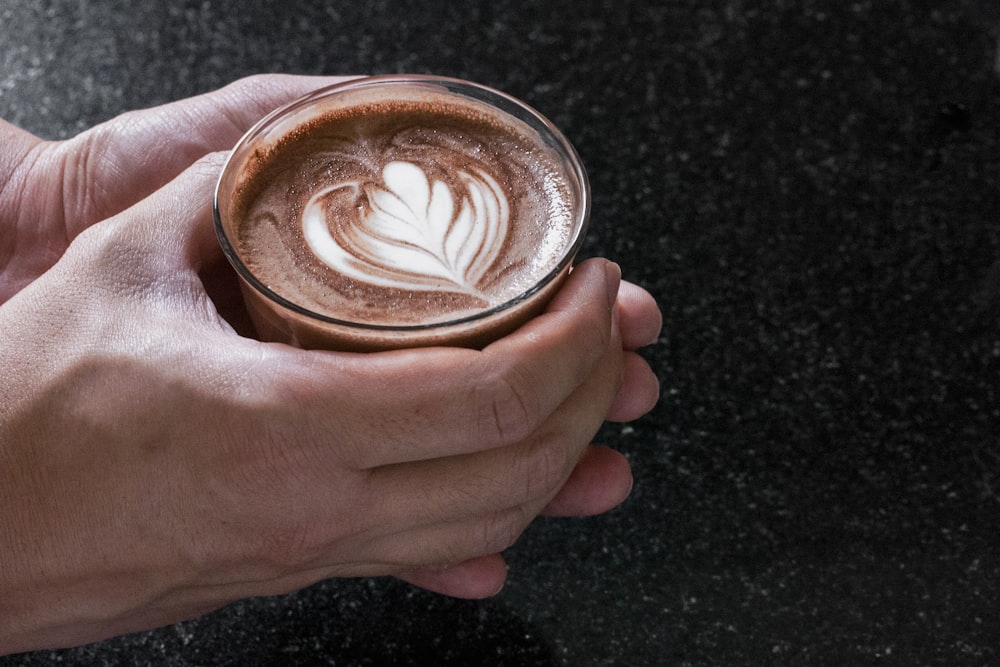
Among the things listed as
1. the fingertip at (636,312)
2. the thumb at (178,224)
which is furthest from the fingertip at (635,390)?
the thumb at (178,224)

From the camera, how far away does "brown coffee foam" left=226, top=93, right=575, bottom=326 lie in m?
0.86

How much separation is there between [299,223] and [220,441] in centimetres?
22

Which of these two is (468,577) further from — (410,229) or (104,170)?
(104,170)

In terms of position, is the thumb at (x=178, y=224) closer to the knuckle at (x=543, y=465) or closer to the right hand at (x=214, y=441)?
the right hand at (x=214, y=441)

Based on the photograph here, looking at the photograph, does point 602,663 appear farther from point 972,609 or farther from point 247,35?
point 247,35

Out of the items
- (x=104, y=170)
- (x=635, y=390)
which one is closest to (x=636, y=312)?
(x=635, y=390)

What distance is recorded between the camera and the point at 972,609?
95cm

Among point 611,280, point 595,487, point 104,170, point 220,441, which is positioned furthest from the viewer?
point 104,170

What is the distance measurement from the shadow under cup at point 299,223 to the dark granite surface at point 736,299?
0.87 feet

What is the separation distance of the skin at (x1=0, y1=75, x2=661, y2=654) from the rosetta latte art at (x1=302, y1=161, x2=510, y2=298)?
87mm

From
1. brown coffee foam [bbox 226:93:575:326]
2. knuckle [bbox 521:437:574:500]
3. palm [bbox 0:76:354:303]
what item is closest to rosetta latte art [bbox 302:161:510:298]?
brown coffee foam [bbox 226:93:575:326]

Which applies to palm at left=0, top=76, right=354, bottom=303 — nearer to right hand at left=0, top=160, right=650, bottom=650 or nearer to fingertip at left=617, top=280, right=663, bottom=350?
right hand at left=0, top=160, right=650, bottom=650

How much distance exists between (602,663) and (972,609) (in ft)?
1.05

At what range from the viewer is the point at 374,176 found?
37.6 inches
